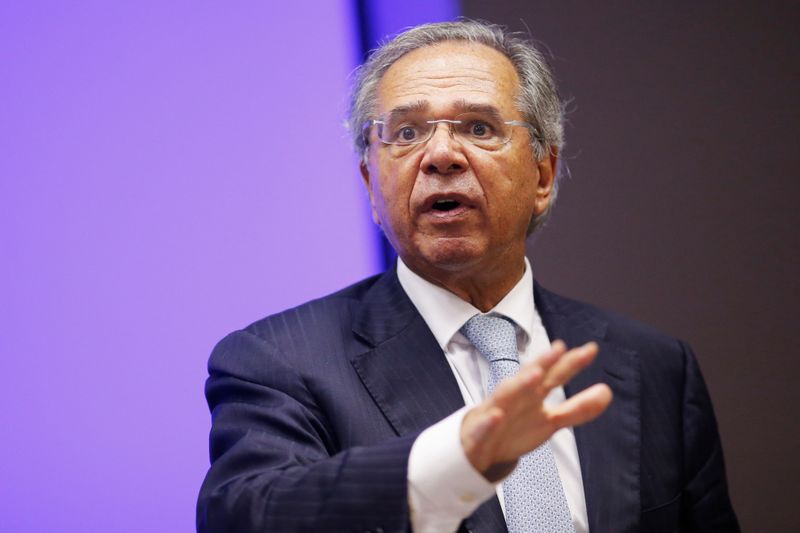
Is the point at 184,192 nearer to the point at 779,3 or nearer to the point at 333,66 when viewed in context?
the point at 333,66

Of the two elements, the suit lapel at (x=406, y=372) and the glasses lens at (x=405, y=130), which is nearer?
the suit lapel at (x=406, y=372)

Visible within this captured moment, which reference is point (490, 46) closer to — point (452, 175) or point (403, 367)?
point (452, 175)

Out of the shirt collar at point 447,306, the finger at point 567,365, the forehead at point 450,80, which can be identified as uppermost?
the forehead at point 450,80

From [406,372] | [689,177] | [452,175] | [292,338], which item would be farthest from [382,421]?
[689,177]

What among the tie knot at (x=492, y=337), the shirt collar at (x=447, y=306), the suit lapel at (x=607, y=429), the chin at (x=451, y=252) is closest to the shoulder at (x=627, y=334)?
the suit lapel at (x=607, y=429)

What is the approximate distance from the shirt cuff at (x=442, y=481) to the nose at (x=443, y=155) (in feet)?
2.30

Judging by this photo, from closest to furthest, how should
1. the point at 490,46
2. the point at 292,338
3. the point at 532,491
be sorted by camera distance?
the point at 532,491, the point at 292,338, the point at 490,46

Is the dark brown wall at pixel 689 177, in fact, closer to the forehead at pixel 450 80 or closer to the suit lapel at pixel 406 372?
the forehead at pixel 450 80

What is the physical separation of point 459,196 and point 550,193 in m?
0.40

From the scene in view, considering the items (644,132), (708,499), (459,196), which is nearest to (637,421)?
(708,499)

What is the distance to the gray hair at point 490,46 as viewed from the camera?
6.77 feet

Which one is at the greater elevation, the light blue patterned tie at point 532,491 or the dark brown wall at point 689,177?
the dark brown wall at point 689,177

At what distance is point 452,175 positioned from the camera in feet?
6.22

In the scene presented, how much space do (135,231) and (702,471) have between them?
4.45 ft
